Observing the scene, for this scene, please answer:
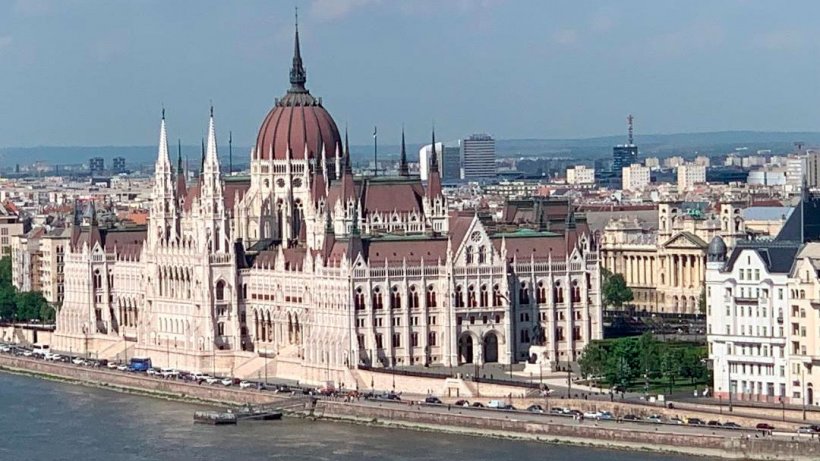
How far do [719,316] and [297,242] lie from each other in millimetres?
30700

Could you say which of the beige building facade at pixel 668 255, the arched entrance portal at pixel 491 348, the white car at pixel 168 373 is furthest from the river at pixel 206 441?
the beige building facade at pixel 668 255

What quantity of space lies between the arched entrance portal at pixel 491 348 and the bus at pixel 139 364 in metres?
16.4

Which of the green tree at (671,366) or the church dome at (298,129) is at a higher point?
the church dome at (298,129)

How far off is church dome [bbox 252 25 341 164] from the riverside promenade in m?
15.2

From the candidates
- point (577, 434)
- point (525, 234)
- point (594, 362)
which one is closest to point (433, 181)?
point (525, 234)

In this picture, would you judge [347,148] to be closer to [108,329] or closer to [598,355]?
[108,329]

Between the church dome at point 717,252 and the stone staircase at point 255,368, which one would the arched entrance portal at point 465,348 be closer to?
the stone staircase at point 255,368

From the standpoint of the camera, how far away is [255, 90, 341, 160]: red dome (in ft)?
407

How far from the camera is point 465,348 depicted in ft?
358

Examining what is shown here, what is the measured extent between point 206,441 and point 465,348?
16.9m

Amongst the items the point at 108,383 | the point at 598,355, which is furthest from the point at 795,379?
→ the point at 108,383

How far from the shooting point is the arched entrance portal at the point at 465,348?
108750 millimetres

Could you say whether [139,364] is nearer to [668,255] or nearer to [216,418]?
[216,418]

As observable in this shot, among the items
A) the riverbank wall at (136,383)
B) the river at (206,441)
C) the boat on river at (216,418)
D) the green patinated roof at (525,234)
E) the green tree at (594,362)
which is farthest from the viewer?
the green patinated roof at (525,234)
